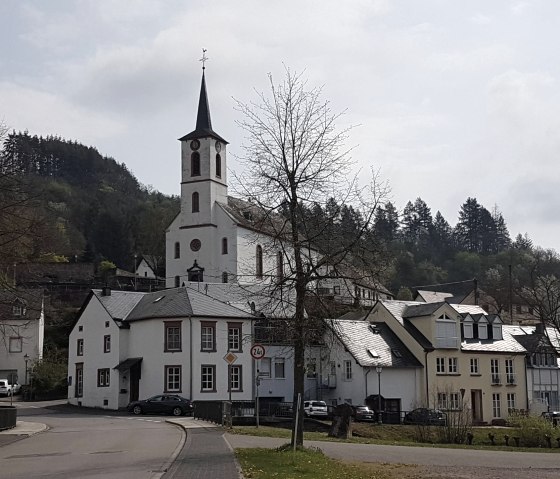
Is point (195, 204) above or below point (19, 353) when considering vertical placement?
above

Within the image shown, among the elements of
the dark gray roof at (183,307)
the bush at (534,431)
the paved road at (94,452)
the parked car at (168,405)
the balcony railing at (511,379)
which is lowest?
the bush at (534,431)

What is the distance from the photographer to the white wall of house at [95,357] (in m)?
55.3

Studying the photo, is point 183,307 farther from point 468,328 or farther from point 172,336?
point 468,328

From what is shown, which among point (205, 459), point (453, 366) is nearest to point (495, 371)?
point (453, 366)

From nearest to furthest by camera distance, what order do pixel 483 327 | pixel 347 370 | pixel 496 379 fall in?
pixel 347 370 < pixel 496 379 < pixel 483 327

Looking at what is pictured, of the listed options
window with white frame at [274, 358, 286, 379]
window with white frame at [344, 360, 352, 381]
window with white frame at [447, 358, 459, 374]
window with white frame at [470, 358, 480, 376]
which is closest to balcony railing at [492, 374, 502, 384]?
window with white frame at [470, 358, 480, 376]

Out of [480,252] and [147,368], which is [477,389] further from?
[480,252]

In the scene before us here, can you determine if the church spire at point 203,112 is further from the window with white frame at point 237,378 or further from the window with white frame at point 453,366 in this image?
the window with white frame at point 453,366

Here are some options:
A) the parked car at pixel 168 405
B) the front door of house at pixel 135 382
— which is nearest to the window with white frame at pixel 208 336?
the front door of house at pixel 135 382

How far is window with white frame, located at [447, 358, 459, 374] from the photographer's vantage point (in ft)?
195

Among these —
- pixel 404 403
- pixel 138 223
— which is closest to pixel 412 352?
pixel 404 403

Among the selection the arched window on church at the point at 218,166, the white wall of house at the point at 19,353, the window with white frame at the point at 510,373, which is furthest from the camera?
the arched window on church at the point at 218,166

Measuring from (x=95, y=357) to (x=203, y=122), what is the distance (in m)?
40.4

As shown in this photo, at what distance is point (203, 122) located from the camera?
91375 millimetres
